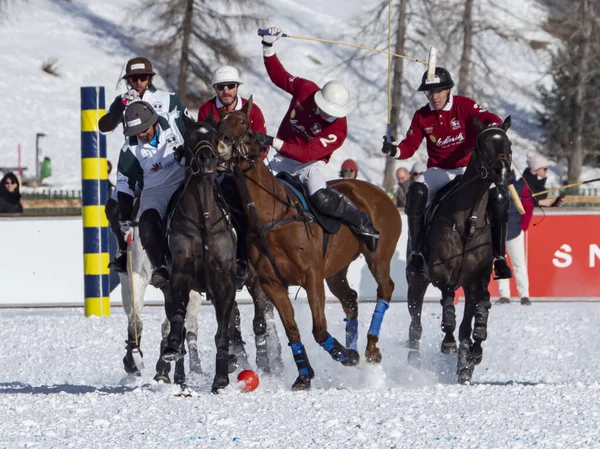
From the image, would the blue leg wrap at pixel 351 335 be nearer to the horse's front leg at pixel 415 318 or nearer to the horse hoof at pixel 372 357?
the horse hoof at pixel 372 357

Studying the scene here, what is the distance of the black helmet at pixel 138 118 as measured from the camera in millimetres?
8844

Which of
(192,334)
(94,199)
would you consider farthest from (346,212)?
(94,199)

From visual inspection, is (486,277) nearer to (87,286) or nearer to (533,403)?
(533,403)

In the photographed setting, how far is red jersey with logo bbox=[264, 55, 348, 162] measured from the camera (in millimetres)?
9570

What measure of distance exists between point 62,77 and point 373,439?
35103 mm

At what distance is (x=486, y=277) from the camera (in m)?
9.88

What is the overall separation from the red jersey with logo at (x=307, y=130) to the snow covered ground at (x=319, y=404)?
183cm

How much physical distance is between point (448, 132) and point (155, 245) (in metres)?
2.92

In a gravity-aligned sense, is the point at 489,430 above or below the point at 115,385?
above

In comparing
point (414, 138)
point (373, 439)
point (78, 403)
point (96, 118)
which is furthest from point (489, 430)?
point (96, 118)

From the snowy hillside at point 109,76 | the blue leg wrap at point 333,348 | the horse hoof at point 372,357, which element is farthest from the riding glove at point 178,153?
the snowy hillside at point 109,76

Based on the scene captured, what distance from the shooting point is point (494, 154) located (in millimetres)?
9281

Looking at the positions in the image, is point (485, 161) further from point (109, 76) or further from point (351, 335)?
point (109, 76)

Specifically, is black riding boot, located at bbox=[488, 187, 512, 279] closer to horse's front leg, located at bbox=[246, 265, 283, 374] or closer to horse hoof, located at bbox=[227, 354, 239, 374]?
Answer: horse's front leg, located at bbox=[246, 265, 283, 374]
